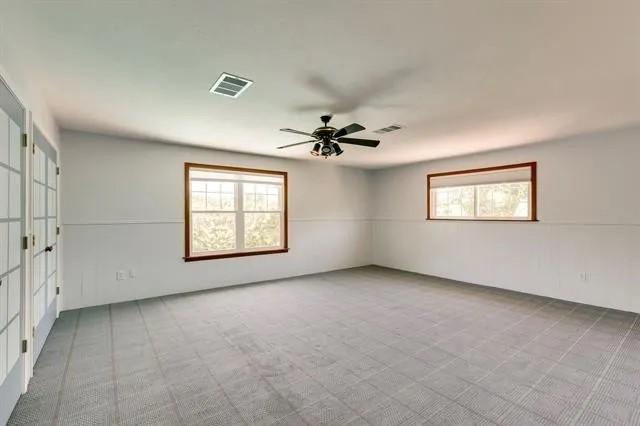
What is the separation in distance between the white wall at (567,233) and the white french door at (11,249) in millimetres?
6242

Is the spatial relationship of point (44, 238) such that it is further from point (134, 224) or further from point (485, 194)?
point (485, 194)

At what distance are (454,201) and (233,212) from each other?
14.6ft

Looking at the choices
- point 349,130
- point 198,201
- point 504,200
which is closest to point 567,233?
point 504,200

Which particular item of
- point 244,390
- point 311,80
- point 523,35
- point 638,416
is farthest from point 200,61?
point 638,416

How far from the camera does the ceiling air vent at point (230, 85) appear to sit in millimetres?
2565

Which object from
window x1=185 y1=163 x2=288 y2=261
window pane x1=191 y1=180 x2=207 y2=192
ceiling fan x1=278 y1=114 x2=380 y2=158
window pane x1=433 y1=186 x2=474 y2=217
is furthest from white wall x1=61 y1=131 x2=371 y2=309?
window pane x1=433 y1=186 x2=474 y2=217

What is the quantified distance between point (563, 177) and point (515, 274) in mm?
1748

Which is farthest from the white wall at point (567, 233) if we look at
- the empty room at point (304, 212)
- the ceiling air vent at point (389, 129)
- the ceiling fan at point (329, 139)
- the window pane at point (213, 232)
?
the window pane at point (213, 232)

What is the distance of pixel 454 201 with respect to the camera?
612cm

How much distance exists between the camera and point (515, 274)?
5152mm

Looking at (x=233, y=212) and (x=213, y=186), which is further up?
(x=213, y=186)

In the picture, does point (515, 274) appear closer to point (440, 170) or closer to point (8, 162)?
point (440, 170)

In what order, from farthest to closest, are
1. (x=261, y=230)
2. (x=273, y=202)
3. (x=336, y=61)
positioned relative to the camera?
1. (x=273, y=202)
2. (x=261, y=230)
3. (x=336, y=61)

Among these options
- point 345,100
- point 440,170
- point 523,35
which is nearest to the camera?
point 523,35
